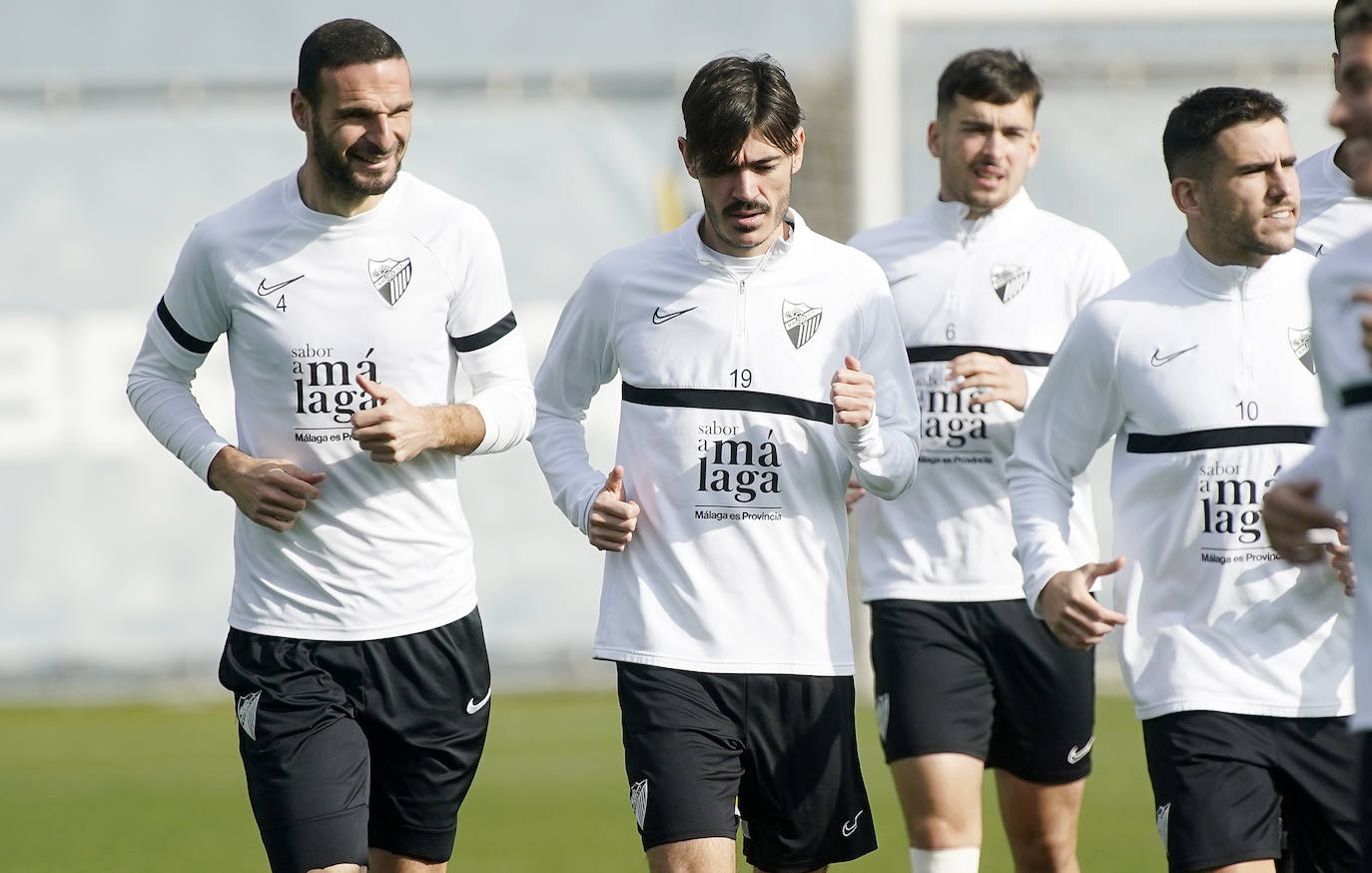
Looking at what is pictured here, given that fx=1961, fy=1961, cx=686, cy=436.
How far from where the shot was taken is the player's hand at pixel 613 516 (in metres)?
4.82

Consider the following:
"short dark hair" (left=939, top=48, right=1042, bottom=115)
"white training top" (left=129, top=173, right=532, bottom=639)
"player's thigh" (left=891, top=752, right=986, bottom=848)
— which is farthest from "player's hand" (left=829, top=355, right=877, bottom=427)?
"short dark hair" (left=939, top=48, right=1042, bottom=115)

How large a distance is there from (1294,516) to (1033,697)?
9.15 ft

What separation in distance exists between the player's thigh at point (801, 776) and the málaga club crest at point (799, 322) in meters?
0.86

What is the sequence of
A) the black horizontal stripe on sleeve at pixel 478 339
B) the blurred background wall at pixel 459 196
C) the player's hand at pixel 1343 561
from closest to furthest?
the player's hand at pixel 1343 561 < the black horizontal stripe on sleeve at pixel 478 339 < the blurred background wall at pixel 459 196

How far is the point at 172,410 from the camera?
5.24 m

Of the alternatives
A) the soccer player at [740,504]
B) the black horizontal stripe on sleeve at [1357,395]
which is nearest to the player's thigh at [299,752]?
the soccer player at [740,504]

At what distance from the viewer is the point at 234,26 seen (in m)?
17.5

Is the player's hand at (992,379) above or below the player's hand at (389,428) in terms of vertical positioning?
above

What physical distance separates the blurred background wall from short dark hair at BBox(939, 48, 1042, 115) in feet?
26.9

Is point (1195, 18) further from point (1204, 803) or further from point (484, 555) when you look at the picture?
point (1204, 803)

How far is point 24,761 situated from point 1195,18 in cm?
980

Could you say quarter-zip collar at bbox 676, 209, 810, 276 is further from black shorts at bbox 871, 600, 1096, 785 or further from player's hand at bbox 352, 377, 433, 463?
black shorts at bbox 871, 600, 1096, 785

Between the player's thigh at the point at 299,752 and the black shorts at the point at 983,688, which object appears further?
the black shorts at the point at 983,688

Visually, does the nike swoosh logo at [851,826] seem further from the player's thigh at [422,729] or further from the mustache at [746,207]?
the mustache at [746,207]
